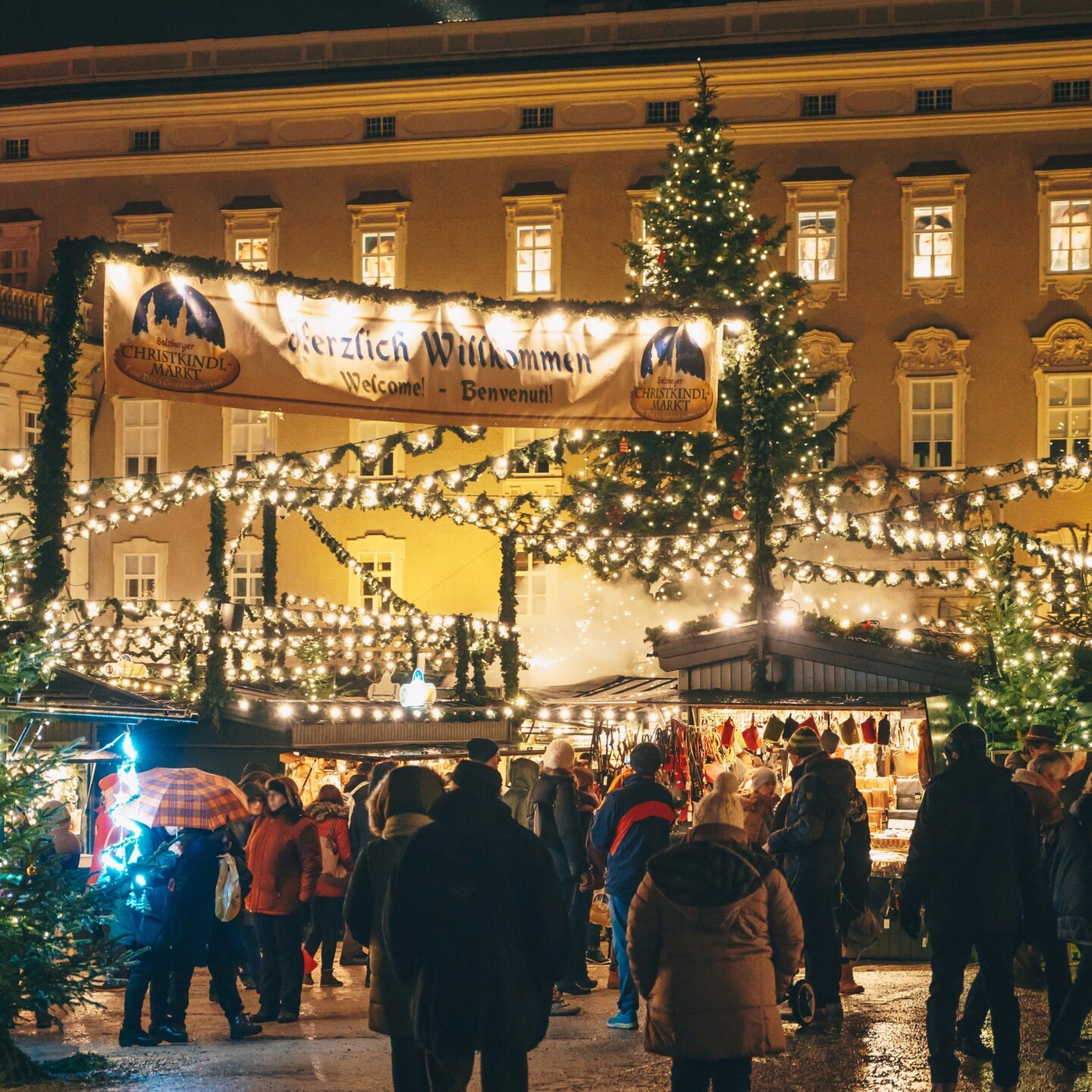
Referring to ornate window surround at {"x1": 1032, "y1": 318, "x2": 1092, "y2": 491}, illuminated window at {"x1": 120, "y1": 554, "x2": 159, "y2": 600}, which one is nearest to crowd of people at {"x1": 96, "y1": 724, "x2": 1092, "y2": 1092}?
ornate window surround at {"x1": 1032, "y1": 318, "x2": 1092, "y2": 491}

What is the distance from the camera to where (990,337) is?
35.4m

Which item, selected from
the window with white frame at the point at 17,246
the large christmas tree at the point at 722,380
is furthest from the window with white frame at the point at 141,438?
the large christmas tree at the point at 722,380

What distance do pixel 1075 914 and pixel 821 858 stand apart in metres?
1.75

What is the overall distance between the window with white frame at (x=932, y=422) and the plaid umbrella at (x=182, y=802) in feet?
86.5

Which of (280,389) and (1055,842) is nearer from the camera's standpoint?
(1055,842)

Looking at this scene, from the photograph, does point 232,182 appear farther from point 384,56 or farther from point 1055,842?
point 1055,842

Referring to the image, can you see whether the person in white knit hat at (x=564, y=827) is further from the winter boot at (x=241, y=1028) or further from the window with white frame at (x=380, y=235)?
the window with white frame at (x=380, y=235)

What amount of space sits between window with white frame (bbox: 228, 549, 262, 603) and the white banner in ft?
82.0

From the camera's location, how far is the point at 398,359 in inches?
504

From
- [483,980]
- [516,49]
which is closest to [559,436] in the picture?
[483,980]

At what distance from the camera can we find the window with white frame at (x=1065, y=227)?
1377 inches

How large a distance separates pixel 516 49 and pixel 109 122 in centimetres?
942

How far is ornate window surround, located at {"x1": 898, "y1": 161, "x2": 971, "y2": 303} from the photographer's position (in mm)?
35406

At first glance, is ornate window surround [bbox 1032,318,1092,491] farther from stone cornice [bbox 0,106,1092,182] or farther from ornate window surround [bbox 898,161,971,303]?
stone cornice [bbox 0,106,1092,182]
